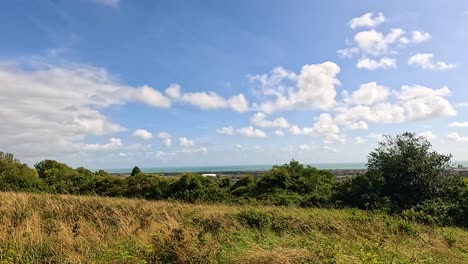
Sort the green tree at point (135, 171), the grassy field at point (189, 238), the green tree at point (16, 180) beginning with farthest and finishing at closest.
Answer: the green tree at point (135, 171) < the green tree at point (16, 180) < the grassy field at point (189, 238)

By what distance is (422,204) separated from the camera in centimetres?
1938

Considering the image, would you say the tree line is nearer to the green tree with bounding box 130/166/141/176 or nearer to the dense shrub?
the dense shrub

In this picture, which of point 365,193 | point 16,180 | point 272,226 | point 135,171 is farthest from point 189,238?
point 135,171

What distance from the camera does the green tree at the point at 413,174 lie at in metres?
20.3

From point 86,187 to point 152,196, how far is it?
5.78 meters

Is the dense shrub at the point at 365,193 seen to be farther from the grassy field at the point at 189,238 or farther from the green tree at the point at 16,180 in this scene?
the green tree at the point at 16,180

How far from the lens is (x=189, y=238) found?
742 centimetres

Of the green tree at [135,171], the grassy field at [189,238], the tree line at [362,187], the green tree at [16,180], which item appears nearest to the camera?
→ the grassy field at [189,238]

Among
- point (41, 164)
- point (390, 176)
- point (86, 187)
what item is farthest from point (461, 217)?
point (41, 164)

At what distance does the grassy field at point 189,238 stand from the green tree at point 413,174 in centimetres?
863

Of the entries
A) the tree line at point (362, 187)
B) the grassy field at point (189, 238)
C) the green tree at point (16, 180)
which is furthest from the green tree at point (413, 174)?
the green tree at point (16, 180)

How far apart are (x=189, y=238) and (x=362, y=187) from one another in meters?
15.2

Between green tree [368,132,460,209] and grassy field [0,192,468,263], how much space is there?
340 inches

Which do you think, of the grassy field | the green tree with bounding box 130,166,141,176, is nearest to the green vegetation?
the grassy field
